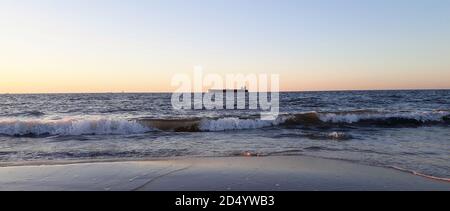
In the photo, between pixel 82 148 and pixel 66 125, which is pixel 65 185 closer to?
pixel 82 148

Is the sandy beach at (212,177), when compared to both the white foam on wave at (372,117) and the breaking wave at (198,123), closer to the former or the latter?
the breaking wave at (198,123)

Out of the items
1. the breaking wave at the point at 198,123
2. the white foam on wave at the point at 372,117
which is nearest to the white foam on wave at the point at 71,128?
the breaking wave at the point at 198,123

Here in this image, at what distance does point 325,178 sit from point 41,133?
1311 centimetres

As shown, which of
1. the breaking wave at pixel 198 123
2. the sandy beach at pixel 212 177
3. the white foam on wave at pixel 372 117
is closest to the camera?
the sandy beach at pixel 212 177

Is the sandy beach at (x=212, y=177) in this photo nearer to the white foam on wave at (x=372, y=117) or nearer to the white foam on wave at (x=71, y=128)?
the white foam on wave at (x=71, y=128)

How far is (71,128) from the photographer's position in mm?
16875

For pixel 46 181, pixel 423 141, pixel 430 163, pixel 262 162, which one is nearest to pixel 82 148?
pixel 46 181

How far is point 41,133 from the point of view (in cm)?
1625

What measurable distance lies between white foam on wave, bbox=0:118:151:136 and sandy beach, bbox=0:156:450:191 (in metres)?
8.37

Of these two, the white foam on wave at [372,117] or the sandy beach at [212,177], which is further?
the white foam on wave at [372,117]

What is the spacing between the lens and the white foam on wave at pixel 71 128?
53.3ft

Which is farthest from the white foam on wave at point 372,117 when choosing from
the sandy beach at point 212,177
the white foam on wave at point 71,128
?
the sandy beach at point 212,177

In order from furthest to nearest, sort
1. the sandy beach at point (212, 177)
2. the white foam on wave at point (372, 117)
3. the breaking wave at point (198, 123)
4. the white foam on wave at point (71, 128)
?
the white foam on wave at point (372, 117), the breaking wave at point (198, 123), the white foam on wave at point (71, 128), the sandy beach at point (212, 177)

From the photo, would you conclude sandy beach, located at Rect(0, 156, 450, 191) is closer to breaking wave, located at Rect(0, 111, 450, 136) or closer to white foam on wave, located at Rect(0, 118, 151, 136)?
breaking wave, located at Rect(0, 111, 450, 136)
